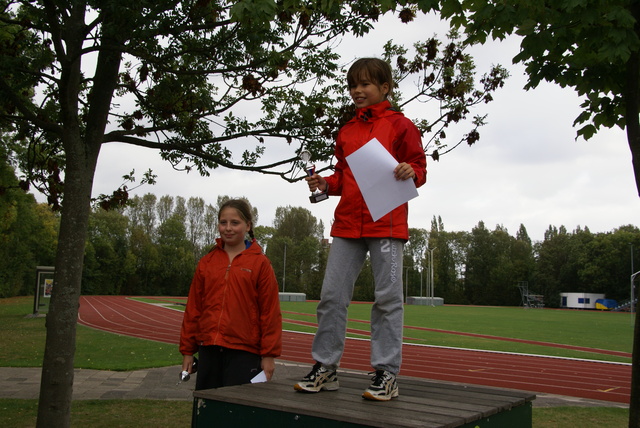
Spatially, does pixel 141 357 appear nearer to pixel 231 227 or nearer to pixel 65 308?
pixel 65 308

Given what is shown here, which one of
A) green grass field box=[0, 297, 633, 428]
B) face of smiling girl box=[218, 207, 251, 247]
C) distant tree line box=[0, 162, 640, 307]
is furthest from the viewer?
distant tree line box=[0, 162, 640, 307]

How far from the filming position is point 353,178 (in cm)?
339

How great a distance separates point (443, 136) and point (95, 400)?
19.6 ft

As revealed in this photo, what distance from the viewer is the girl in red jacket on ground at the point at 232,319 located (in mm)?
3660

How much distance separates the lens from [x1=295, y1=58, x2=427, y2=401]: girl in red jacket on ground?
3.21 metres

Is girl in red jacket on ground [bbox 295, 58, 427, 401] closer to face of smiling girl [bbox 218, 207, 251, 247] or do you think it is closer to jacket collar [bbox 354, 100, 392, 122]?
jacket collar [bbox 354, 100, 392, 122]

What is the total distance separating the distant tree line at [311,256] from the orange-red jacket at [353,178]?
51.5 metres

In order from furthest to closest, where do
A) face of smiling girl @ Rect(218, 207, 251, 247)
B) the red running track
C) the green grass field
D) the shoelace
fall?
the red running track < the green grass field < face of smiling girl @ Rect(218, 207, 251, 247) < the shoelace

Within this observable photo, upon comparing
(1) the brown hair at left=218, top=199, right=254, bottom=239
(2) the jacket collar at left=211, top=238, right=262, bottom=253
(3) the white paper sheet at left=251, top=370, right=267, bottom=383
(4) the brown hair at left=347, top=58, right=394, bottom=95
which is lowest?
(3) the white paper sheet at left=251, top=370, right=267, bottom=383

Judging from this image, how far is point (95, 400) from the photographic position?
25.9 ft

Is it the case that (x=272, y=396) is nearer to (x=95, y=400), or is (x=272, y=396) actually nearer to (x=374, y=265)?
(x=374, y=265)

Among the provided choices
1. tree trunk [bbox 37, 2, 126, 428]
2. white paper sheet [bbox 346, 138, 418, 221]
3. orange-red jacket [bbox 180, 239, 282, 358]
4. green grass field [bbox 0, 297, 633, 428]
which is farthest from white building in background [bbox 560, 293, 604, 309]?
white paper sheet [bbox 346, 138, 418, 221]

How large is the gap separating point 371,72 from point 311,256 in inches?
2855

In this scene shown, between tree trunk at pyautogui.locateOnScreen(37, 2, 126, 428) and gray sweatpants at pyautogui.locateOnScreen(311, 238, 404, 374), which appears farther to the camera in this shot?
tree trunk at pyautogui.locateOnScreen(37, 2, 126, 428)
